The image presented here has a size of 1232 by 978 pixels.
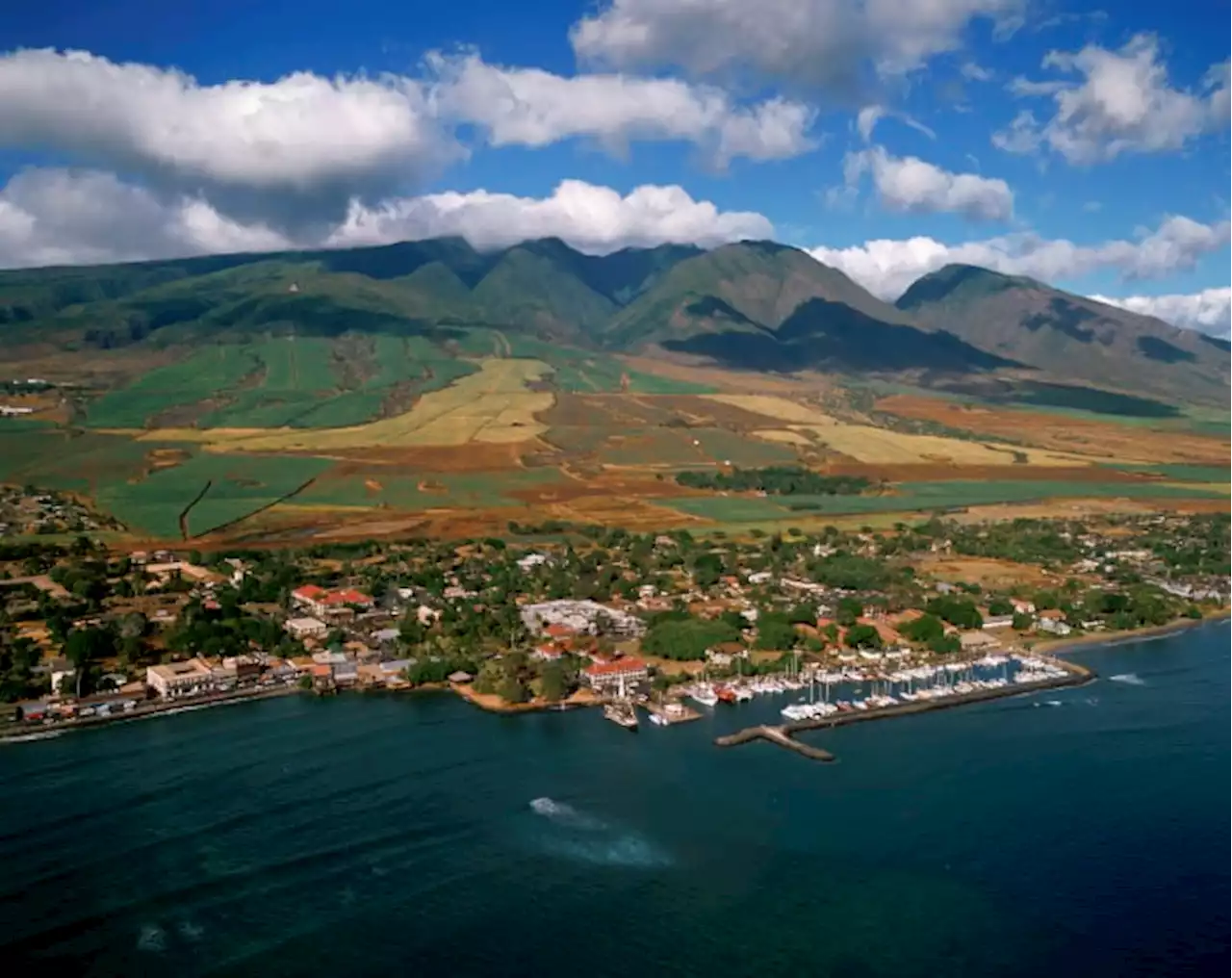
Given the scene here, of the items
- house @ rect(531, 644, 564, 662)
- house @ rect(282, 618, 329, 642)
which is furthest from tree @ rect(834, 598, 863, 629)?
house @ rect(282, 618, 329, 642)

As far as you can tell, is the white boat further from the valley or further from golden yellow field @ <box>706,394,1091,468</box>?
golden yellow field @ <box>706,394,1091,468</box>

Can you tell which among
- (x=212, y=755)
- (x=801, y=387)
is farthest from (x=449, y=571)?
(x=801, y=387)

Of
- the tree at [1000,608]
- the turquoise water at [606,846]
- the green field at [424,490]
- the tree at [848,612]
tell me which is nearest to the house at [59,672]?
the turquoise water at [606,846]

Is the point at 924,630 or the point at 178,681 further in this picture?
the point at 924,630

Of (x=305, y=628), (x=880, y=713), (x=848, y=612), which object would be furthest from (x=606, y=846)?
(x=848, y=612)

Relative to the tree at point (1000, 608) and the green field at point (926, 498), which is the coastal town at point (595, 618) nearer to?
the tree at point (1000, 608)

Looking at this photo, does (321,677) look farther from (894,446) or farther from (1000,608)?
(894,446)
